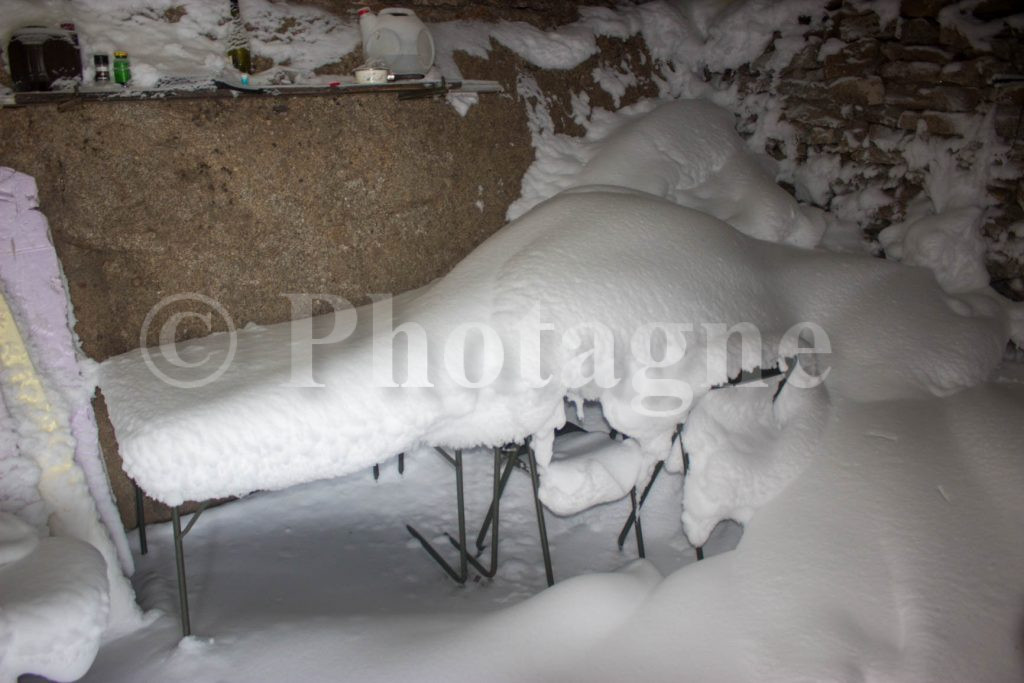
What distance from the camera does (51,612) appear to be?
177cm

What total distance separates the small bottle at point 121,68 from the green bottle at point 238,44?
397mm

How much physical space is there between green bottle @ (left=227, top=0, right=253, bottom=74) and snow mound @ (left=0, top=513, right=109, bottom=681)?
67.9 inches

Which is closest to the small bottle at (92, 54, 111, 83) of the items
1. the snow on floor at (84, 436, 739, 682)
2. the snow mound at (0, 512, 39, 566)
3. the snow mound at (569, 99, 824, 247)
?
the snow mound at (0, 512, 39, 566)

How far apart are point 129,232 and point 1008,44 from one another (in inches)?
133

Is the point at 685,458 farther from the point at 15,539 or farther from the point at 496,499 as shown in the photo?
the point at 15,539

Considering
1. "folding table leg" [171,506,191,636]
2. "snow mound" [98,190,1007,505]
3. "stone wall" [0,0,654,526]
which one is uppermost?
"stone wall" [0,0,654,526]

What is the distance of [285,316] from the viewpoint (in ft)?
9.50

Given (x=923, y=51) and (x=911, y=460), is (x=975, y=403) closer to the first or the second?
(x=911, y=460)

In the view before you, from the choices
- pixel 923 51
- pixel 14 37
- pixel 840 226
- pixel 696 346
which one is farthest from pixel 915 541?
pixel 14 37

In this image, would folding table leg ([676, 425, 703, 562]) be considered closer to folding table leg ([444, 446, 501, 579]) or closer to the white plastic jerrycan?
folding table leg ([444, 446, 501, 579])

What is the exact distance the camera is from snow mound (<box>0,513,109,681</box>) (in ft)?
5.63

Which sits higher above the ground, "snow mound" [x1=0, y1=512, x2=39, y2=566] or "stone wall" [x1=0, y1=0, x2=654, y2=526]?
"stone wall" [x1=0, y1=0, x2=654, y2=526]

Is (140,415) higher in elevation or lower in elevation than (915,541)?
higher

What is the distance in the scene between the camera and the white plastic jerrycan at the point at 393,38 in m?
Result: 2.87
